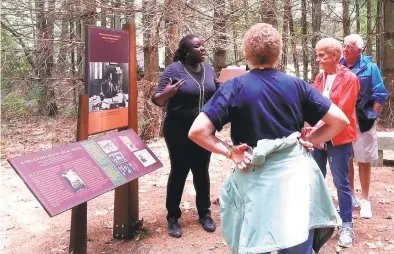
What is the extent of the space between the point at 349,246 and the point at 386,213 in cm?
111

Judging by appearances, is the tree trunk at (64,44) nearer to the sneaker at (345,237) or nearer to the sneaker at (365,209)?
the sneaker at (365,209)

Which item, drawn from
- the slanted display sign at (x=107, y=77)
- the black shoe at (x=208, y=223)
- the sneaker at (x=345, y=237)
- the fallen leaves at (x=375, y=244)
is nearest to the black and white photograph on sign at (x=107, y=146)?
the slanted display sign at (x=107, y=77)

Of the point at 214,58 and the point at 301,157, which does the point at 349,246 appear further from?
the point at 214,58

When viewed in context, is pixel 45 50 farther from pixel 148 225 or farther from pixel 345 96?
pixel 345 96

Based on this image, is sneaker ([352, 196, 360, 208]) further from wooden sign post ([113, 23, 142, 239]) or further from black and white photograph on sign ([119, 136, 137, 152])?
black and white photograph on sign ([119, 136, 137, 152])

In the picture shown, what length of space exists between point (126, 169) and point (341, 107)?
194cm

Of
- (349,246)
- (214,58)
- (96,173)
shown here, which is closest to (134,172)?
(96,173)

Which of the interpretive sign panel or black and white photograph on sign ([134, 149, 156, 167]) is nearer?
the interpretive sign panel

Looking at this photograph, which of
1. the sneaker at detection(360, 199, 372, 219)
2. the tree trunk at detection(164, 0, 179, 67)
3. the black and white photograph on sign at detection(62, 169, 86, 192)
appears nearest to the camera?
the black and white photograph on sign at detection(62, 169, 86, 192)

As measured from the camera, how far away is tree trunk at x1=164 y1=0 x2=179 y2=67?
282 inches

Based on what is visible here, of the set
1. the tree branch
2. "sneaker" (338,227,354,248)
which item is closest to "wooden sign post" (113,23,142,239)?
"sneaker" (338,227,354,248)

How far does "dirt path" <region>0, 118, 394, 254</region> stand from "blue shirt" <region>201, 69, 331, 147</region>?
5.78ft

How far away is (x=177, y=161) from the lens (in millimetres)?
3631

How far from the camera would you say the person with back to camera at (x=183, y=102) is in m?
3.44
